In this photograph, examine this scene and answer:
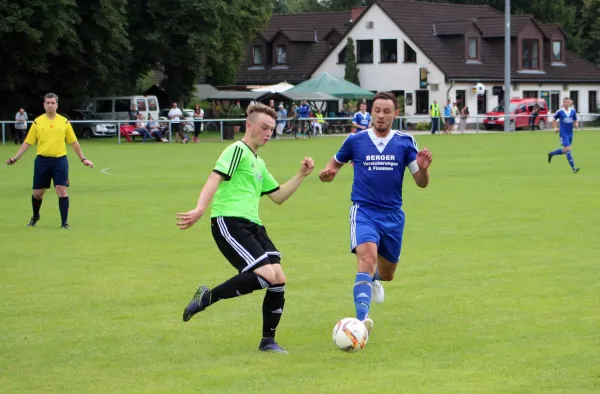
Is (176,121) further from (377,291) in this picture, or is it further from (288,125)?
(377,291)

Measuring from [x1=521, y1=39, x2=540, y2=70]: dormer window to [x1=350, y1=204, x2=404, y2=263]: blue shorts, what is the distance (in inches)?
2809

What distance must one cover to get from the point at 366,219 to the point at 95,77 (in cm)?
4560

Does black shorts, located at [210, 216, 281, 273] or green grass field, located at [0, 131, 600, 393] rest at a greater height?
black shorts, located at [210, 216, 281, 273]

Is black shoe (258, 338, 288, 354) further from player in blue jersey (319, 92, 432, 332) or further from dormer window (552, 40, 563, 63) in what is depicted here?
dormer window (552, 40, 563, 63)

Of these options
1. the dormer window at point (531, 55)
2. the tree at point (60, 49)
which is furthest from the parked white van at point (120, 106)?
the dormer window at point (531, 55)

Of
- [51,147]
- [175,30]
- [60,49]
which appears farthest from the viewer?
[175,30]

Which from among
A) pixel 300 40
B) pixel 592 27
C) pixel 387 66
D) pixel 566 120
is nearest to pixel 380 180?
pixel 566 120

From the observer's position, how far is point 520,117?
64.6 metres

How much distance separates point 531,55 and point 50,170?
6597 cm

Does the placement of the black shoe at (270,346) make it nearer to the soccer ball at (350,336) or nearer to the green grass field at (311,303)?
the green grass field at (311,303)

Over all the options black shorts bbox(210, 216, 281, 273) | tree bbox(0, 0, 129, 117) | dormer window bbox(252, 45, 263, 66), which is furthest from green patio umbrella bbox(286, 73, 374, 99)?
black shorts bbox(210, 216, 281, 273)

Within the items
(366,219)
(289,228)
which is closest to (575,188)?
(289,228)

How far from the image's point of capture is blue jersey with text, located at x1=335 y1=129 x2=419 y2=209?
29.6ft

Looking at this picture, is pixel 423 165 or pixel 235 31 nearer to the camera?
pixel 423 165
